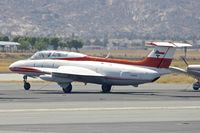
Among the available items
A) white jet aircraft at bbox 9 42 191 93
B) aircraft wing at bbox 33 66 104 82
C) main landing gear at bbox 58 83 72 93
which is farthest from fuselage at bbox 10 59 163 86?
main landing gear at bbox 58 83 72 93

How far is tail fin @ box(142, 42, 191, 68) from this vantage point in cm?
5591

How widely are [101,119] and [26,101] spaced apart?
37.2 feet

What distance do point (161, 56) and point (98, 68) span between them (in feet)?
14.6

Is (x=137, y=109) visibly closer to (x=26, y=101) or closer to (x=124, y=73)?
(x=26, y=101)

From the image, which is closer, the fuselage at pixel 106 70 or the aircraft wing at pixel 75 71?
the fuselage at pixel 106 70

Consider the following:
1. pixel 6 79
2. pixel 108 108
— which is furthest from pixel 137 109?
pixel 6 79

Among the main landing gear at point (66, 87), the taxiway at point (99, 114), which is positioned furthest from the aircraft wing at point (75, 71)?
the taxiway at point (99, 114)

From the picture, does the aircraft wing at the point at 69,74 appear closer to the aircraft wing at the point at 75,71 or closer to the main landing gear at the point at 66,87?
the aircraft wing at the point at 75,71

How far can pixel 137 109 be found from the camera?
39.9 meters

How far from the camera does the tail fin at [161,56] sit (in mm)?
55906

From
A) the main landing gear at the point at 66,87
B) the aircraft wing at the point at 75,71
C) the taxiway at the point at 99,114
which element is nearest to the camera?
the taxiway at the point at 99,114

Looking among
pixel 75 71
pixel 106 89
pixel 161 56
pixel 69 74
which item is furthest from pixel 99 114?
pixel 75 71

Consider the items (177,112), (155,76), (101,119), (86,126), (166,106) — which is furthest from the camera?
(155,76)

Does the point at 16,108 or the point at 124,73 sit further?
the point at 124,73
